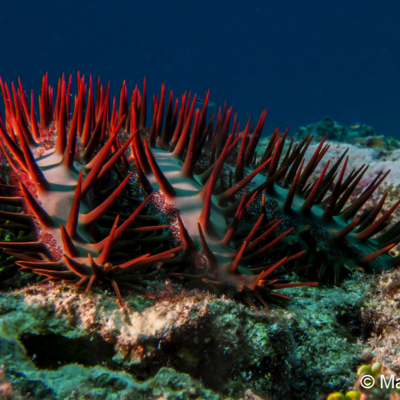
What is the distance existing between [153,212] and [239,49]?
459 ft

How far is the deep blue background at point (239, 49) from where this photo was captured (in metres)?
93.9

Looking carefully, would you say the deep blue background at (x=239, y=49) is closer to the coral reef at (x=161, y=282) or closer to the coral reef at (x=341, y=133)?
the coral reef at (x=341, y=133)

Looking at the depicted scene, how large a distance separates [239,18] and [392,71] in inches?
2607

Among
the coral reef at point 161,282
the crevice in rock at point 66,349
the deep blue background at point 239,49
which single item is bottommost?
the crevice in rock at point 66,349

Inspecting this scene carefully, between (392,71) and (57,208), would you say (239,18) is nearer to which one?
(392,71)

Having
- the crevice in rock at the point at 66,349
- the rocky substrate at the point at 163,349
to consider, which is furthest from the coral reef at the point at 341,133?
the crevice in rock at the point at 66,349

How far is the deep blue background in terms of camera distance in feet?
308

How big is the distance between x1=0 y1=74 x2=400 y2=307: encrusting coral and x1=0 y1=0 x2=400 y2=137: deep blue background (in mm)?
105529

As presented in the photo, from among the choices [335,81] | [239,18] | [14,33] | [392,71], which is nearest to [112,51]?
[14,33]

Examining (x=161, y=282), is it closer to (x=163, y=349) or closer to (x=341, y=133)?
(x=163, y=349)

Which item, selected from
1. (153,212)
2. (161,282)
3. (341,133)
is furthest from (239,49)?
(161,282)

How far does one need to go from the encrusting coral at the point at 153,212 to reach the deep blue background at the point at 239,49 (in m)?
106

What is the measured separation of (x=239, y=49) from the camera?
406 ft

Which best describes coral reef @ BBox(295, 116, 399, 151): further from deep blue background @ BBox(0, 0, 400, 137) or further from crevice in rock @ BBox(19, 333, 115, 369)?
deep blue background @ BBox(0, 0, 400, 137)
